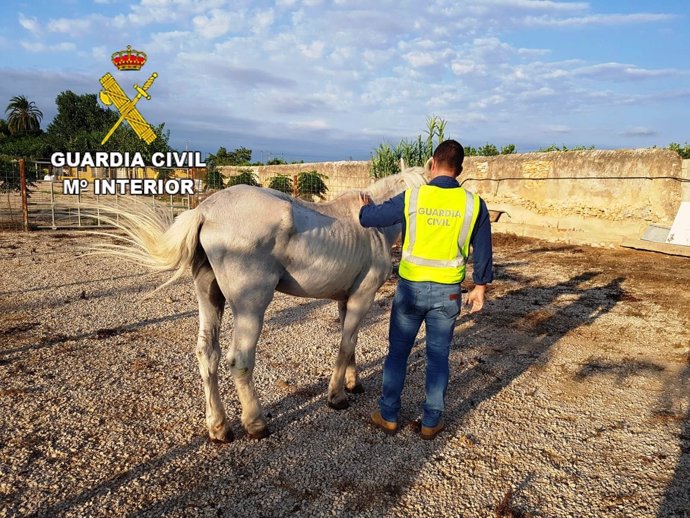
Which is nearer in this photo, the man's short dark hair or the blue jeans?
the man's short dark hair

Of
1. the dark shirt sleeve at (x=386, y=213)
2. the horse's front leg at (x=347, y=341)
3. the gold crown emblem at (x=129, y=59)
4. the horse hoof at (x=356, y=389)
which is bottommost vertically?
the horse hoof at (x=356, y=389)

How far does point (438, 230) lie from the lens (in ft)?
10.1

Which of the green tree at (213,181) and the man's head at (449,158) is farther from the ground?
the man's head at (449,158)

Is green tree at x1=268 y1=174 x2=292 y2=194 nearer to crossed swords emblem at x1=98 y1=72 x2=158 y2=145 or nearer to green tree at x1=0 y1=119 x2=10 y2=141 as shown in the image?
crossed swords emblem at x1=98 y1=72 x2=158 y2=145

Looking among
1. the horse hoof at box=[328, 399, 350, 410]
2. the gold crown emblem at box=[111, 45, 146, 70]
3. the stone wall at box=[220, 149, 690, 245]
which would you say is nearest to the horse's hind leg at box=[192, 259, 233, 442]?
the horse hoof at box=[328, 399, 350, 410]

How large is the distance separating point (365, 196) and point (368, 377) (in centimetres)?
189

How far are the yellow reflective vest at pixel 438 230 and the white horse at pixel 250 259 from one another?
56cm

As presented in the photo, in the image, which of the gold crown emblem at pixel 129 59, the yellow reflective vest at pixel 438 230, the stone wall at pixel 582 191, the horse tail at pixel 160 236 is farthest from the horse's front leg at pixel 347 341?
the gold crown emblem at pixel 129 59

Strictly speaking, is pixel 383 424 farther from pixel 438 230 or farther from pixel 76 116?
pixel 76 116

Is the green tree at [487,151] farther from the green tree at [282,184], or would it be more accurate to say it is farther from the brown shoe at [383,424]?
the brown shoe at [383,424]

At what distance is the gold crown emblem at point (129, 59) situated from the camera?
2489cm

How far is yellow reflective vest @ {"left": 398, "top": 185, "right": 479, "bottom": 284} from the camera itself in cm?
302

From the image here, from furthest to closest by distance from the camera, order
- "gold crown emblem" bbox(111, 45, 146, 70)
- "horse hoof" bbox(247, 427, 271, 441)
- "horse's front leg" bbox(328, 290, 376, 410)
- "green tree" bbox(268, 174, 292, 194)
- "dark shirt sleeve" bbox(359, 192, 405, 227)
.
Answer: "gold crown emblem" bbox(111, 45, 146, 70) → "green tree" bbox(268, 174, 292, 194) → "horse's front leg" bbox(328, 290, 376, 410) → "horse hoof" bbox(247, 427, 271, 441) → "dark shirt sleeve" bbox(359, 192, 405, 227)

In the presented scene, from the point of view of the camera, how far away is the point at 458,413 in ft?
12.4
